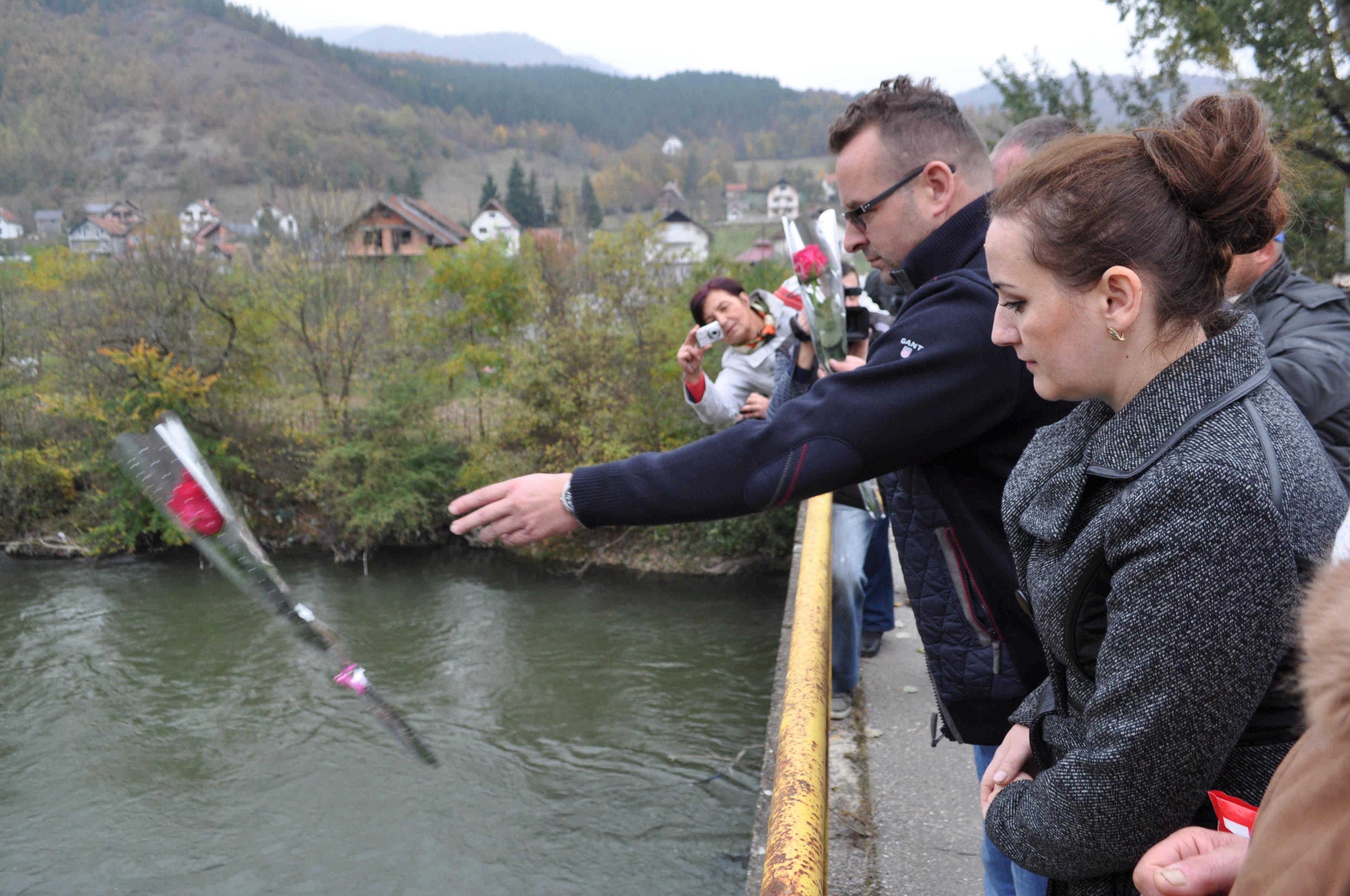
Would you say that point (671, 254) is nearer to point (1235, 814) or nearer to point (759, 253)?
point (759, 253)

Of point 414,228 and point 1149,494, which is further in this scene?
point 414,228

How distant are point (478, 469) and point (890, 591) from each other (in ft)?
57.2

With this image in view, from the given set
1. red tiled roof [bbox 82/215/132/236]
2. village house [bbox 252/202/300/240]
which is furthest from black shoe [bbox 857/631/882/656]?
red tiled roof [bbox 82/215/132/236]

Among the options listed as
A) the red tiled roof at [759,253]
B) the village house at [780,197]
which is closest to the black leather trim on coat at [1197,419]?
the red tiled roof at [759,253]

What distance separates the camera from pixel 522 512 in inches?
71.9

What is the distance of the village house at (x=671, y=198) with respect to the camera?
3684 inches

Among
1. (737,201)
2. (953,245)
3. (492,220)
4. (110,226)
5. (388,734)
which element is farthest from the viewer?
(737,201)

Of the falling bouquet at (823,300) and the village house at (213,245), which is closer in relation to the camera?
the falling bouquet at (823,300)

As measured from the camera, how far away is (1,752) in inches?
546

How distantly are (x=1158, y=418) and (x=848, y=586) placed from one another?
3.16 meters

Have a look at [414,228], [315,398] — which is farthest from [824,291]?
[414,228]

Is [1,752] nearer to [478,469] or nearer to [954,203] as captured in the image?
[478,469]

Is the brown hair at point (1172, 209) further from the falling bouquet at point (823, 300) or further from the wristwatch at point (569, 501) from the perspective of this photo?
the falling bouquet at point (823, 300)

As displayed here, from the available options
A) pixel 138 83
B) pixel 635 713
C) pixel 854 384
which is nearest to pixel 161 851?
pixel 635 713
